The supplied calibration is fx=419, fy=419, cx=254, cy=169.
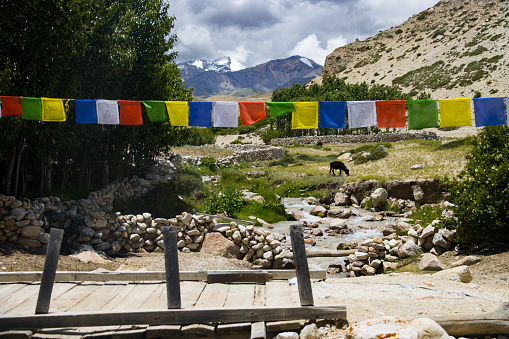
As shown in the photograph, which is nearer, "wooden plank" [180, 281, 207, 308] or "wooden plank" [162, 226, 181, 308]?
"wooden plank" [162, 226, 181, 308]

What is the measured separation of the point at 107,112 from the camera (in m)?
13.0

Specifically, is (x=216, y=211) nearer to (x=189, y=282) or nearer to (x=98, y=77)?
(x=98, y=77)

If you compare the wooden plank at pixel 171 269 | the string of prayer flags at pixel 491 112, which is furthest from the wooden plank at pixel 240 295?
the string of prayer flags at pixel 491 112

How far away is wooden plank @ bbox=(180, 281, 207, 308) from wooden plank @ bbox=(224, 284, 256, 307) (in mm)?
513

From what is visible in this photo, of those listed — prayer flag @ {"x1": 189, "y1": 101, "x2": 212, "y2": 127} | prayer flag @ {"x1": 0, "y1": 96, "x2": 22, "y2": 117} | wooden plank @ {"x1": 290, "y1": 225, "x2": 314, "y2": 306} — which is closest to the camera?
wooden plank @ {"x1": 290, "y1": 225, "x2": 314, "y2": 306}

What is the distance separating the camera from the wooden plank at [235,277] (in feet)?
25.6

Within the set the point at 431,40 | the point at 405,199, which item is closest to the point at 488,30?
the point at 431,40

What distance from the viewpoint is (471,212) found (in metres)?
11.3

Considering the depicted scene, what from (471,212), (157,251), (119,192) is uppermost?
(119,192)

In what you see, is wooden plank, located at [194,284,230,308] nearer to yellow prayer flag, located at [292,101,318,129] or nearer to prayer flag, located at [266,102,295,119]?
prayer flag, located at [266,102,295,119]

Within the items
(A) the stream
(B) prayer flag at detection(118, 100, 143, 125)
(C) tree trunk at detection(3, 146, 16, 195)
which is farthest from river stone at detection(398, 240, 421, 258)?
(C) tree trunk at detection(3, 146, 16, 195)

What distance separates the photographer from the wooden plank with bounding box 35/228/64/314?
6160mm

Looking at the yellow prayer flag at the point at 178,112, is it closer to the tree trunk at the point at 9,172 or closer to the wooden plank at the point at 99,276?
the tree trunk at the point at 9,172

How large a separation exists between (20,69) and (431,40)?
98.2 meters
